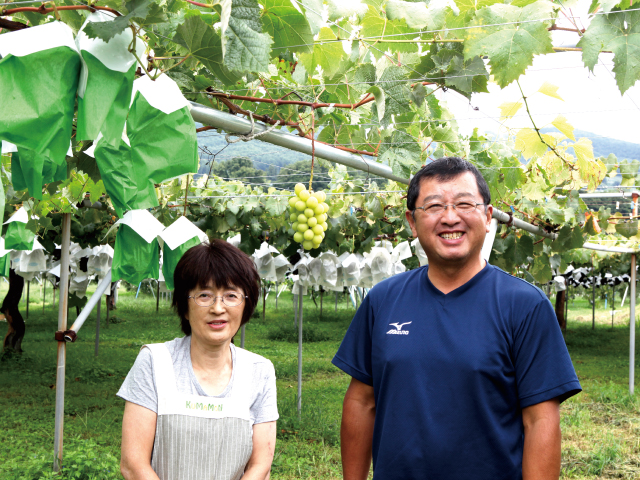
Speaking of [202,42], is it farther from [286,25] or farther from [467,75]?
[467,75]

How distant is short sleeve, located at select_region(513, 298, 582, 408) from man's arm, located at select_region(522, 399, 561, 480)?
3 centimetres

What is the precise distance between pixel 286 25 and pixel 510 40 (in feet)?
2.22

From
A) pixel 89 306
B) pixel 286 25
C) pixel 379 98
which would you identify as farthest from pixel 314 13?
pixel 89 306

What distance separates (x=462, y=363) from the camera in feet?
5.04

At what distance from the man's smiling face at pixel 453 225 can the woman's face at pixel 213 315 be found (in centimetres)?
58

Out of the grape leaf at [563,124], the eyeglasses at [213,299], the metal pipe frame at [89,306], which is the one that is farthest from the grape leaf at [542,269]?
the eyeglasses at [213,299]

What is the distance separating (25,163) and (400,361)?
3.46 ft

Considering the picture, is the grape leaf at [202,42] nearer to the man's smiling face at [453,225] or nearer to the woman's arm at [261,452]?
the man's smiling face at [453,225]

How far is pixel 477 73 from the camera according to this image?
6.68 feet

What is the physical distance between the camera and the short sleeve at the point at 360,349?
1.80 metres

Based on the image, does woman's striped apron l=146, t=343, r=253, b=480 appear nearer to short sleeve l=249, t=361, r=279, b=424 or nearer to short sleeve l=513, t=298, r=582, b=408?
short sleeve l=249, t=361, r=279, b=424

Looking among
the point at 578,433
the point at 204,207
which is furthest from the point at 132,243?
the point at 578,433

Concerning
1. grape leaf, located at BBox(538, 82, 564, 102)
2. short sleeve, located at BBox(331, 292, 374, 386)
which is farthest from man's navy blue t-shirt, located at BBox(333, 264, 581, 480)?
grape leaf, located at BBox(538, 82, 564, 102)

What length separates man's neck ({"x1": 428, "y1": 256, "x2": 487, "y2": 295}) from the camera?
5.51 feet
